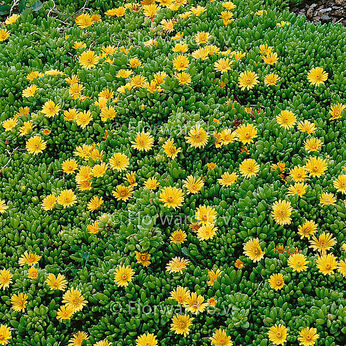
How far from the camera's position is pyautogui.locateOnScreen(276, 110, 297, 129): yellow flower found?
11.3ft

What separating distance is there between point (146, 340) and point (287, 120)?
191 cm

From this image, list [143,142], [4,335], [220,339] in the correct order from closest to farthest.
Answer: [220,339]
[4,335]
[143,142]

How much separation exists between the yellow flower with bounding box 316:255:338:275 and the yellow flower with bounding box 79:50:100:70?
8.66 feet

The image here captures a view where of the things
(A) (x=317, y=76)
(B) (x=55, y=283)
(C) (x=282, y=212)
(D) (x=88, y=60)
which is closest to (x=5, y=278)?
(B) (x=55, y=283)

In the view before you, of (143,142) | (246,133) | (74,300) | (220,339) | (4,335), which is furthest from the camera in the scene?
(143,142)

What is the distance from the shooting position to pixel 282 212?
295cm

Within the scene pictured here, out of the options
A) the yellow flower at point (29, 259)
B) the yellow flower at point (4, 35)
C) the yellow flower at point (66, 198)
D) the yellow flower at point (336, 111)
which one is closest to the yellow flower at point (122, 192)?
the yellow flower at point (66, 198)

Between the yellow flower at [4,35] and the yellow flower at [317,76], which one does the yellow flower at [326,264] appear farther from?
the yellow flower at [4,35]

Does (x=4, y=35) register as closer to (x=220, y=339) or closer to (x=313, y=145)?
(x=313, y=145)

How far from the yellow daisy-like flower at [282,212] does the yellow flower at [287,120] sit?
73cm

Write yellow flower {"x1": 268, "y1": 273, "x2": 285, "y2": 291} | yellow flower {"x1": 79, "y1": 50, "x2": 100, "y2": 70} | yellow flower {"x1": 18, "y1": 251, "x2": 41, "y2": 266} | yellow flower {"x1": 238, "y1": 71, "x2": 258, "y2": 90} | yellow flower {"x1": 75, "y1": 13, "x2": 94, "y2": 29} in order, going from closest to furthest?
yellow flower {"x1": 268, "y1": 273, "x2": 285, "y2": 291} < yellow flower {"x1": 18, "y1": 251, "x2": 41, "y2": 266} < yellow flower {"x1": 238, "y1": 71, "x2": 258, "y2": 90} < yellow flower {"x1": 79, "y1": 50, "x2": 100, "y2": 70} < yellow flower {"x1": 75, "y1": 13, "x2": 94, "y2": 29}

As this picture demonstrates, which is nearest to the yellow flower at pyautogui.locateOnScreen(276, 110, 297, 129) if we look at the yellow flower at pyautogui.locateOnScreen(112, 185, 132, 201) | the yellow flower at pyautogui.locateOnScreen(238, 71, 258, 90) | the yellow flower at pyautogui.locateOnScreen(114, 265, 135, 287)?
the yellow flower at pyautogui.locateOnScreen(238, 71, 258, 90)

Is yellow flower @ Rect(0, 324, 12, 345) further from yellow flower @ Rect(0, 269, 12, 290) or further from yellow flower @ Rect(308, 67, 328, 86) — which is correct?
yellow flower @ Rect(308, 67, 328, 86)

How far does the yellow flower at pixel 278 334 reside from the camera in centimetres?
257
